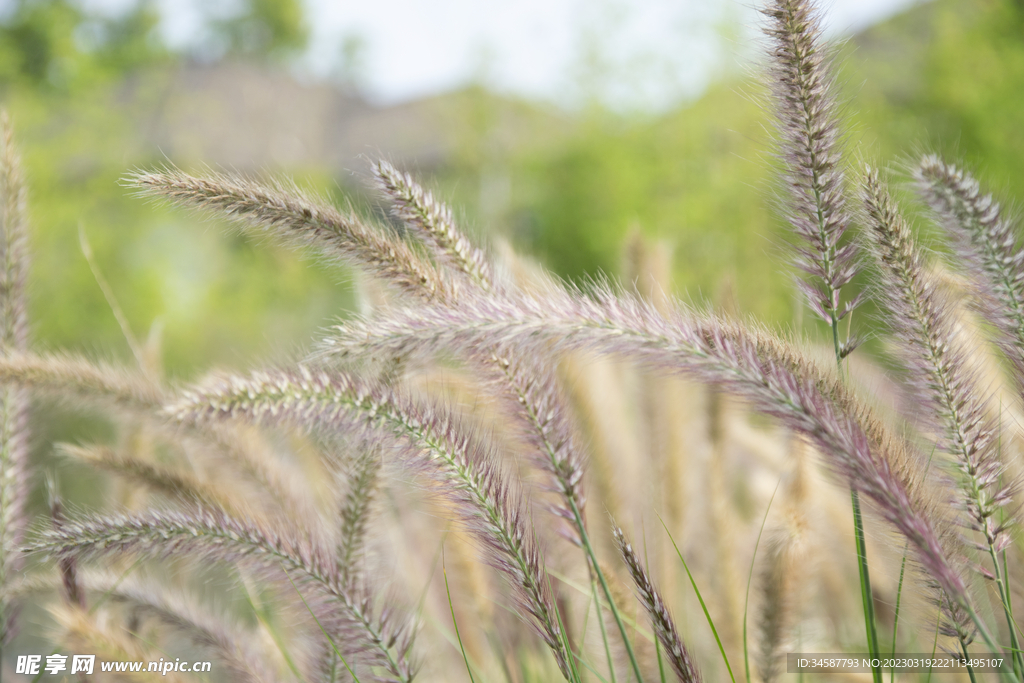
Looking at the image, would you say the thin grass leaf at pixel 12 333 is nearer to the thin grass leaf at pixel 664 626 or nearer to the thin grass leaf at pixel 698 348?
the thin grass leaf at pixel 698 348

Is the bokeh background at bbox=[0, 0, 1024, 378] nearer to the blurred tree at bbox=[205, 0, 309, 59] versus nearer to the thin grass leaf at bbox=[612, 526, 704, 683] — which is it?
the thin grass leaf at bbox=[612, 526, 704, 683]

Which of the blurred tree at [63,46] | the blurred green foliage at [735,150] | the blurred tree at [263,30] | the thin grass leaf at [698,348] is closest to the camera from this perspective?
the thin grass leaf at [698,348]

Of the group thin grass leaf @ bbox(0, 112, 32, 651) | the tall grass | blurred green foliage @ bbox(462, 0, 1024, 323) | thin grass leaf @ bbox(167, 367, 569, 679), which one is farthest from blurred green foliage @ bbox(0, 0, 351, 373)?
thin grass leaf @ bbox(167, 367, 569, 679)

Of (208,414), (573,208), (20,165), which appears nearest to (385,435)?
(208,414)

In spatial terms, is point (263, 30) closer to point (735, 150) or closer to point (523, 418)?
point (735, 150)

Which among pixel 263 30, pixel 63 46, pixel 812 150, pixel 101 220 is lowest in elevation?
pixel 812 150

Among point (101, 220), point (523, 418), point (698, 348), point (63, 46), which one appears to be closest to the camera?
point (698, 348)

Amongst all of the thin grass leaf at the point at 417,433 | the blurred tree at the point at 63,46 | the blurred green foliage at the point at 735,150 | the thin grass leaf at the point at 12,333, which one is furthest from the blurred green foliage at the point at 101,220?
the thin grass leaf at the point at 417,433

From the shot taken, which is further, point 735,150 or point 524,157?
point 524,157

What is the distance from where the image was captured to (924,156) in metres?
0.70

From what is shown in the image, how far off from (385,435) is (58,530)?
17.2 inches

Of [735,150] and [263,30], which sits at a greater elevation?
[263,30]

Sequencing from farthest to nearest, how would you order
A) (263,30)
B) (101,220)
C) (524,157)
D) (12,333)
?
(263,30) → (524,157) → (101,220) → (12,333)

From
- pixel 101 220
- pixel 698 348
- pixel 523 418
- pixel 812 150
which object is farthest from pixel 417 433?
pixel 101 220
